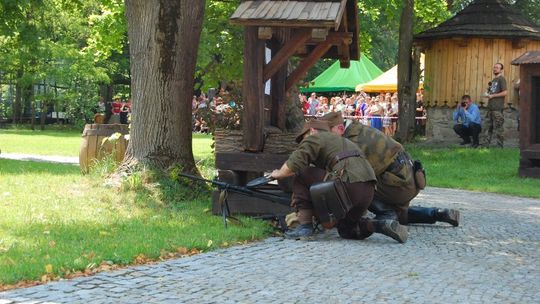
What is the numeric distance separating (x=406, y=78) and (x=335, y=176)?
18.0 m

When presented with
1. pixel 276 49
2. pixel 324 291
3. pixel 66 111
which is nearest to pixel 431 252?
pixel 324 291

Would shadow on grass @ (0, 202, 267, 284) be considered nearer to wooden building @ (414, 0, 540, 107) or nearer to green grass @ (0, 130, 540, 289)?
green grass @ (0, 130, 540, 289)

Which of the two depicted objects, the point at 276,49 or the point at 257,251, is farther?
the point at 276,49

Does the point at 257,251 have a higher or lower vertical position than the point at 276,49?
lower

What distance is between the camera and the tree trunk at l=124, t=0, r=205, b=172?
40.8 ft

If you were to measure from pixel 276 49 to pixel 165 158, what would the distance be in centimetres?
215

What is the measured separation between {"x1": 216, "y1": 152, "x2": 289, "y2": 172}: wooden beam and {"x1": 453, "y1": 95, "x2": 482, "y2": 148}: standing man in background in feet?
48.6

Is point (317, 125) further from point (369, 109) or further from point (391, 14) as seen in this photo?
point (369, 109)

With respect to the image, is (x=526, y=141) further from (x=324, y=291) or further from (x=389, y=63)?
(x=389, y=63)

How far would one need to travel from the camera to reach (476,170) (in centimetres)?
1973

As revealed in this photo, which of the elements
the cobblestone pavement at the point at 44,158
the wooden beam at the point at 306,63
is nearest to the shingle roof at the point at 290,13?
Answer: the wooden beam at the point at 306,63

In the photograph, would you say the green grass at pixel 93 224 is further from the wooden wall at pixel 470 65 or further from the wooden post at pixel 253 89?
the wooden wall at pixel 470 65

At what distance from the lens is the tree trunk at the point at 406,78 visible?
26891 mm

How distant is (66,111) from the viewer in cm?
4372
